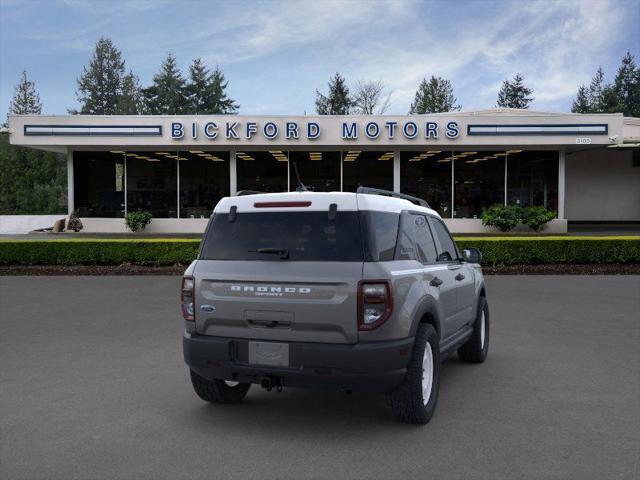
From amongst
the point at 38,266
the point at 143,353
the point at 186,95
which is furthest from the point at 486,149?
the point at 186,95

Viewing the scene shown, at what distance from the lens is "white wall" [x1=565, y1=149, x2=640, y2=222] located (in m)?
34.9

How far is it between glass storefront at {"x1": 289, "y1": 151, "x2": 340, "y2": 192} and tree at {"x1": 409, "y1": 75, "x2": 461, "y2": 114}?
49.8 meters

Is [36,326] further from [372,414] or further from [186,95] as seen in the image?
[186,95]

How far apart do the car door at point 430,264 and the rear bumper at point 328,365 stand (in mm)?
794

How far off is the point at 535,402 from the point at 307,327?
7.72 ft

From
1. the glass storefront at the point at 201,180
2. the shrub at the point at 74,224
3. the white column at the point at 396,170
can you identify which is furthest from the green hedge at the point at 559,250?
the shrub at the point at 74,224

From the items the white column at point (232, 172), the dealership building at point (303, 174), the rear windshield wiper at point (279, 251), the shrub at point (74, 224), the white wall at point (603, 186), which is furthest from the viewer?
the white wall at point (603, 186)

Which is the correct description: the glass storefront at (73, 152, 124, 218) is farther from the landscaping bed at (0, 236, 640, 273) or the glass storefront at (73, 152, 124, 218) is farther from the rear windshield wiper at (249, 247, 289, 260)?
the rear windshield wiper at (249, 247, 289, 260)

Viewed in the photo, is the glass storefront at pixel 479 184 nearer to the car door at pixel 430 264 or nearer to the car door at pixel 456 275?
the car door at pixel 456 275

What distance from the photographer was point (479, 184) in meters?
28.0

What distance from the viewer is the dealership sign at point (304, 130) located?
25625 mm

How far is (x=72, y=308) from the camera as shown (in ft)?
34.9

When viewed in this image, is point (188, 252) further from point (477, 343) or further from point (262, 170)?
point (262, 170)

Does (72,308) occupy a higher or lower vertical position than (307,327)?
lower
